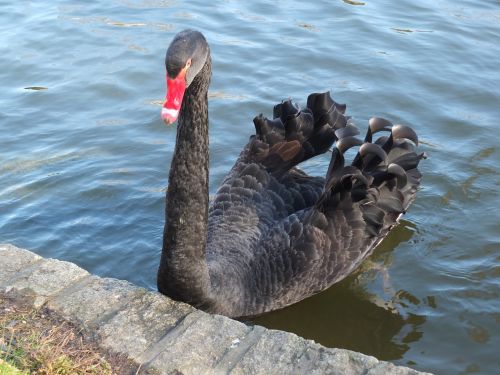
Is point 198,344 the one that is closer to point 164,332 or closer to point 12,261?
point 164,332

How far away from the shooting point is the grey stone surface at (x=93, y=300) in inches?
146

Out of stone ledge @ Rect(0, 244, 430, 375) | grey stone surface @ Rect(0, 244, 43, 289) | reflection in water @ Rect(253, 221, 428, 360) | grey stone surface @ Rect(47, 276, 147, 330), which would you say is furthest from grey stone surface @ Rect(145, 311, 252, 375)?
reflection in water @ Rect(253, 221, 428, 360)

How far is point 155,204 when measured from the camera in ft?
21.0

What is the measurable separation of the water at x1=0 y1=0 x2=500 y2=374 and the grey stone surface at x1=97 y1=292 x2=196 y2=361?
1320 millimetres

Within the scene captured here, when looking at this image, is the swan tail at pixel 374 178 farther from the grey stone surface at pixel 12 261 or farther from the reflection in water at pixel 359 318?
the grey stone surface at pixel 12 261

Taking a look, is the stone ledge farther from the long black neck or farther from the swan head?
the swan head

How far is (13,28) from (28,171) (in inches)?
139

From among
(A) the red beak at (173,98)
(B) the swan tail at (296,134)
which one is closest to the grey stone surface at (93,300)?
(A) the red beak at (173,98)

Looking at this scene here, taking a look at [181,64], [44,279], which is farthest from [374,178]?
[44,279]

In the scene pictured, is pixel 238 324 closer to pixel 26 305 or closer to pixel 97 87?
pixel 26 305

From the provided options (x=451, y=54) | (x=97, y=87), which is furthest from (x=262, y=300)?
(x=451, y=54)

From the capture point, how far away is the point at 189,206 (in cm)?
425

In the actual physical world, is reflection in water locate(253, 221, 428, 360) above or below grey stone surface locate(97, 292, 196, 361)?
below

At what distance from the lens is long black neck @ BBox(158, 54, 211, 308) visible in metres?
4.04
